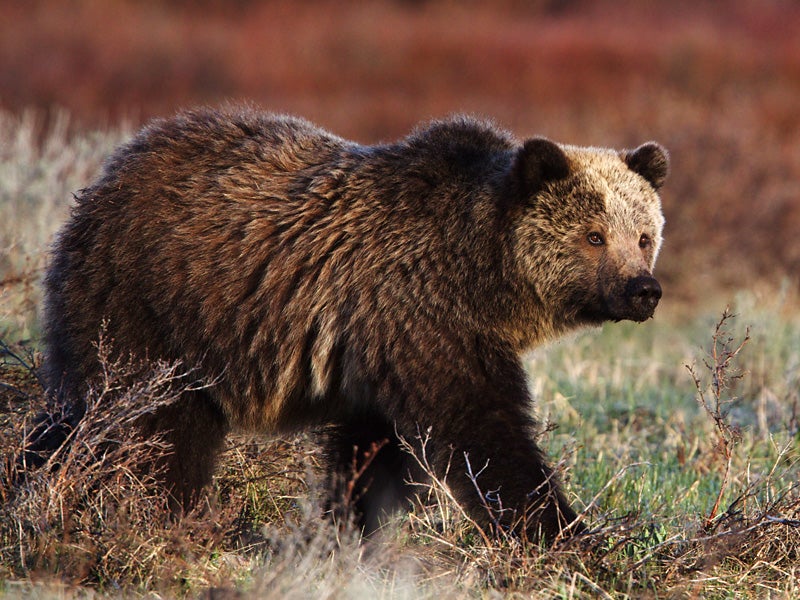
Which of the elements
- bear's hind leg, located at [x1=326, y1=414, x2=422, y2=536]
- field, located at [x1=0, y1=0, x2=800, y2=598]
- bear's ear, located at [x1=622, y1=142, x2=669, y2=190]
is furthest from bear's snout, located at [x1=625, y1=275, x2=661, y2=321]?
bear's hind leg, located at [x1=326, y1=414, x2=422, y2=536]

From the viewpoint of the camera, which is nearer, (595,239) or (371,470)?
(595,239)

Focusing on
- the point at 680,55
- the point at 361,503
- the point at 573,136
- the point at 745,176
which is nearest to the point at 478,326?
the point at 361,503

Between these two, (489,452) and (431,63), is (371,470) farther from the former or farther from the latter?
(431,63)

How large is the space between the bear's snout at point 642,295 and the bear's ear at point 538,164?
0.56 metres

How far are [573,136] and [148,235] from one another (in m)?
11.2

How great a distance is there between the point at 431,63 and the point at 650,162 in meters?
16.7

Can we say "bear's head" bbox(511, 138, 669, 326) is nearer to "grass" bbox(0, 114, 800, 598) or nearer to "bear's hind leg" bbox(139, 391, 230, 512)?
"grass" bbox(0, 114, 800, 598)

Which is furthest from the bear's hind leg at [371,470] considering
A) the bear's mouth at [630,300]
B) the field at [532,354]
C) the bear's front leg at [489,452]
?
the bear's mouth at [630,300]

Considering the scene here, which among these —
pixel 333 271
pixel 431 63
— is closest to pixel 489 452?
pixel 333 271

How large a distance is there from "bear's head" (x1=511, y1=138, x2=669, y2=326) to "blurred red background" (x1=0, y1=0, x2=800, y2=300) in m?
8.94

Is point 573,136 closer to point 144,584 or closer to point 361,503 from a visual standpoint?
point 361,503

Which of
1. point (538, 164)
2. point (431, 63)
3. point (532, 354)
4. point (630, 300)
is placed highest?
point (431, 63)

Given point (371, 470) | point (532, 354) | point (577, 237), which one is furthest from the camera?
point (371, 470)

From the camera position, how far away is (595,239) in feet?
17.2
